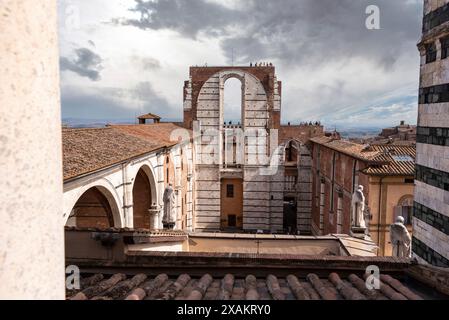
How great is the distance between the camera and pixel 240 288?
3.74 m

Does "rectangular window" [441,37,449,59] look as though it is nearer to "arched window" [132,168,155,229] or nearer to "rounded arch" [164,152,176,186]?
"arched window" [132,168,155,229]

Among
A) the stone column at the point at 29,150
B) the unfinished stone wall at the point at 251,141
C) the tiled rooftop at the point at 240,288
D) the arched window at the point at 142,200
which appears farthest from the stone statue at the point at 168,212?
the unfinished stone wall at the point at 251,141

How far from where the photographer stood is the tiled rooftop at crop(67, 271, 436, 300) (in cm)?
334

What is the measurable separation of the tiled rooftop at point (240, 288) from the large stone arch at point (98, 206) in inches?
202

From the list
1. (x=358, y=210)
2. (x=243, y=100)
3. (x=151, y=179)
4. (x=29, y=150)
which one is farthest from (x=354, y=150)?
(x=29, y=150)

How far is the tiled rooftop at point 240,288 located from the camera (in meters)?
3.34

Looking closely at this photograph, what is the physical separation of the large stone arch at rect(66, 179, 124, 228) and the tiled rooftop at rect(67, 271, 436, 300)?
514 cm

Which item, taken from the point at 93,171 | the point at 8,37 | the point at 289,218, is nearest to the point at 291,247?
the point at 93,171

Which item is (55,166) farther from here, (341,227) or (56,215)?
(341,227)

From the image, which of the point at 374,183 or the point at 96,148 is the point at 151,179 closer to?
the point at 96,148

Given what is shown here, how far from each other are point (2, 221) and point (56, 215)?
30cm

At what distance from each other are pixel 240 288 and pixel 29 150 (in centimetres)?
279

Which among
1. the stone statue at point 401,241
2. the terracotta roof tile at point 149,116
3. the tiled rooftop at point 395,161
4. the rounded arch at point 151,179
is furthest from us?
the terracotta roof tile at point 149,116

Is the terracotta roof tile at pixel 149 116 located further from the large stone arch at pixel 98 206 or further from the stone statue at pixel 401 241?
the stone statue at pixel 401 241
